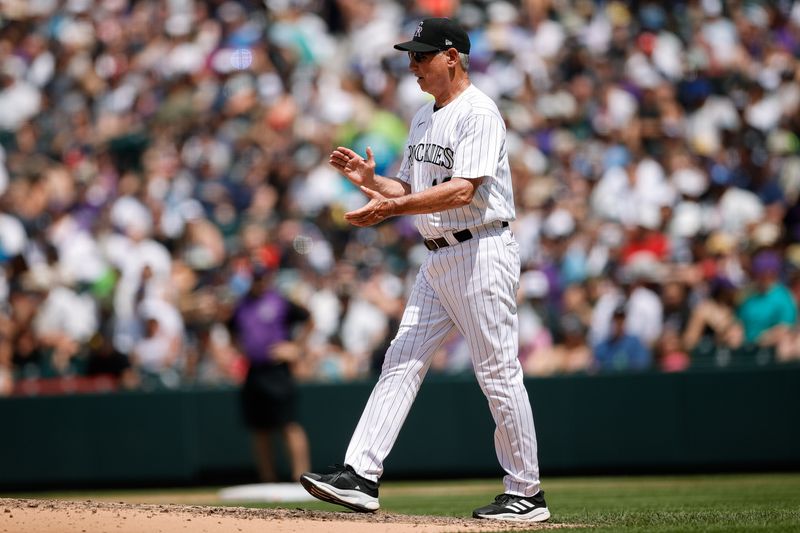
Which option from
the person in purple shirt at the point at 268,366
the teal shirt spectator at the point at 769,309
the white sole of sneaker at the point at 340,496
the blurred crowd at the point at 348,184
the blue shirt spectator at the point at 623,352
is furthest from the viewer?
the blurred crowd at the point at 348,184

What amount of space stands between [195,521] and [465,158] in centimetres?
198

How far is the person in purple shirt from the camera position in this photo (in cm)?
1079

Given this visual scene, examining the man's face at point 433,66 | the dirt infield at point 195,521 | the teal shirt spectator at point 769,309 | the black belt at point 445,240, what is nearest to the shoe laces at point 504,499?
the dirt infield at point 195,521

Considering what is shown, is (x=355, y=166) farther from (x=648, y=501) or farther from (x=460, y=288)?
(x=648, y=501)

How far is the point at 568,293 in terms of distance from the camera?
39.1 ft

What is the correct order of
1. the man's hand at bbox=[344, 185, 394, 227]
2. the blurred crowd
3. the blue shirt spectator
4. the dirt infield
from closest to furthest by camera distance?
the dirt infield
the man's hand at bbox=[344, 185, 394, 227]
the blue shirt spectator
the blurred crowd

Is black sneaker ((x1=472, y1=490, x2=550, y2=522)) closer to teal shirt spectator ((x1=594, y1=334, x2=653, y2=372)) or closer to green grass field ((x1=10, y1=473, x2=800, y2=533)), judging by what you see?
green grass field ((x1=10, y1=473, x2=800, y2=533))

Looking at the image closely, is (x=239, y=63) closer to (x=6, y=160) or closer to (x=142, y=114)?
(x=142, y=114)

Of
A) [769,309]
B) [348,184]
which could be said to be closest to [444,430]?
[769,309]

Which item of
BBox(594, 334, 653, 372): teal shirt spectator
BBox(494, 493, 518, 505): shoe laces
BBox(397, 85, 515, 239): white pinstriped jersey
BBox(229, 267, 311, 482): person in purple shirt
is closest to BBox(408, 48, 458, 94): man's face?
BBox(397, 85, 515, 239): white pinstriped jersey

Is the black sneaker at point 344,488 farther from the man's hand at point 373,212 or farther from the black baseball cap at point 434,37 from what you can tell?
the black baseball cap at point 434,37

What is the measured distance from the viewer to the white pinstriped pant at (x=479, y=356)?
5.86 m

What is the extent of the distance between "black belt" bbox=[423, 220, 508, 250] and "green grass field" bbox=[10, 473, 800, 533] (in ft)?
4.44

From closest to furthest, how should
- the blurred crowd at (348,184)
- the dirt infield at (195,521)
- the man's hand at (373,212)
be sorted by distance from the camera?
the dirt infield at (195,521)
the man's hand at (373,212)
the blurred crowd at (348,184)
